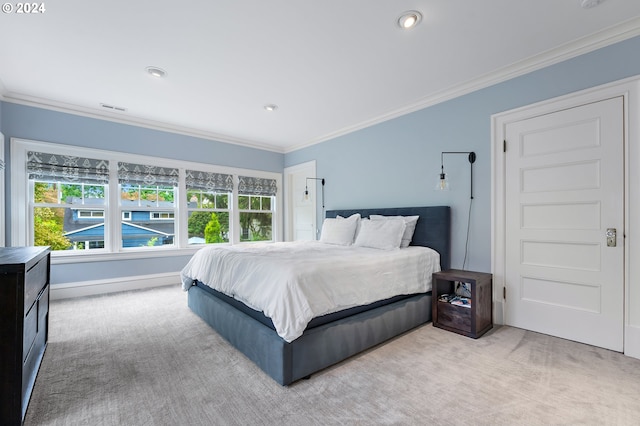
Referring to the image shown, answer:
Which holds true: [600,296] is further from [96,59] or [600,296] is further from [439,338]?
[96,59]

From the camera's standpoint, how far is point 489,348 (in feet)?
7.68

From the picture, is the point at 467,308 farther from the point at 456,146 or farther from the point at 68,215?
the point at 68,215

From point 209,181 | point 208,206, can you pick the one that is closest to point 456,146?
point 209,181

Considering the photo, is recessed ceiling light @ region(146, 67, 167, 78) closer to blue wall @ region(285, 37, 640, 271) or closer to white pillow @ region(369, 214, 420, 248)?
blue wall @ region(285, 37, 640, 271)

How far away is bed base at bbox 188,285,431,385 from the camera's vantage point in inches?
72.8

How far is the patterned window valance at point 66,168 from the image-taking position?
362cm

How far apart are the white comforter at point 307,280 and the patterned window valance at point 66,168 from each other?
240cm

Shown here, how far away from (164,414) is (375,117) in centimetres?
399

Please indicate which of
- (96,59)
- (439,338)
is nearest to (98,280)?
(96,59)

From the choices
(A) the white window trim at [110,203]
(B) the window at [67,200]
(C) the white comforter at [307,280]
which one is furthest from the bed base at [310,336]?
(B) the window at [67,200]

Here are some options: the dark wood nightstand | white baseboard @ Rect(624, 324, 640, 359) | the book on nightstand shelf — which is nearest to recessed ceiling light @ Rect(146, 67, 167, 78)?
the dark wood nightstand

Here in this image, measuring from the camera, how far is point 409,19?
2.11 m

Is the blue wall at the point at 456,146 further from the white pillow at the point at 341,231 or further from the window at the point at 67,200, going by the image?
the window at the point at 67,200

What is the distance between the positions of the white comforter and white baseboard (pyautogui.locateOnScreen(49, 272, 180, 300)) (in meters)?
1.96
